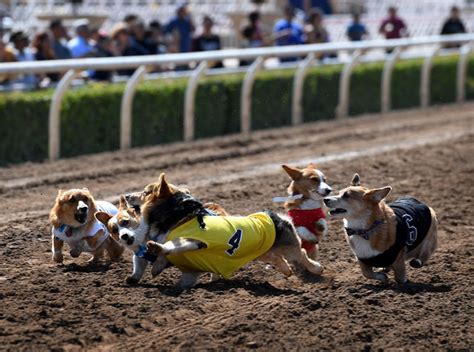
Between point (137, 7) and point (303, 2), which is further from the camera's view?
point (303, 2)

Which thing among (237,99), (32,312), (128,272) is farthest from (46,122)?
(32,312)

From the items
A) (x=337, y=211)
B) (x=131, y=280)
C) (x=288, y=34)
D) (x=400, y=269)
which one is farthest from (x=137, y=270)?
(x=288, y=34)

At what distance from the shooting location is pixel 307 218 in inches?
290

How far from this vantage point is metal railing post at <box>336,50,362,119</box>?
54.3 feet

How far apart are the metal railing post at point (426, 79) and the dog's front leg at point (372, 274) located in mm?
12217

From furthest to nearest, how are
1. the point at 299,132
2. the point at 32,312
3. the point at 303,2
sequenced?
the point at 303,2 < the point at 299,132 < the point at 32,312

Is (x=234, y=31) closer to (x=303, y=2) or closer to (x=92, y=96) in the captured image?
(x=303, y=2)

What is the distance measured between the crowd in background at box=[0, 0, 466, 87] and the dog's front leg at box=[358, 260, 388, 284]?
20.4 ft

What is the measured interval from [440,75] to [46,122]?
9.54m

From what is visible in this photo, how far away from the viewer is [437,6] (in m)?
32.0

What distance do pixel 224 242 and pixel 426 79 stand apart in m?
12.9

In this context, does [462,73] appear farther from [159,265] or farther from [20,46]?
[159,265]

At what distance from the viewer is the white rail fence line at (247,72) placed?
12.0 m

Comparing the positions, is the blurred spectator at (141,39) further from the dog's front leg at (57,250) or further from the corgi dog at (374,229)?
the corgi dog at (374,229)
